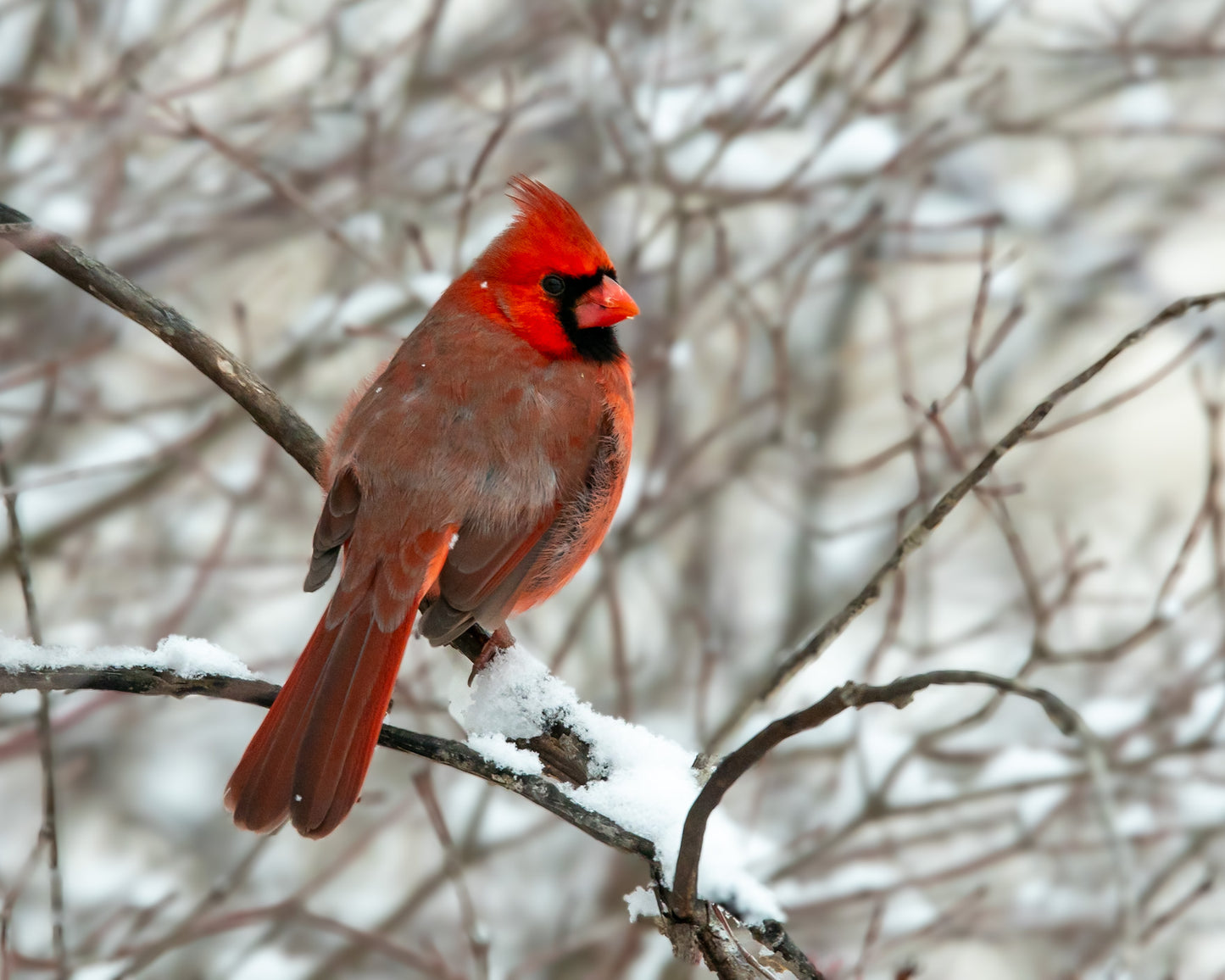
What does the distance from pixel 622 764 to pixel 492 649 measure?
0.53 m

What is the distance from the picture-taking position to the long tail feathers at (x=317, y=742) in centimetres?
207

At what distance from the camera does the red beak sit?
2863 millimetres

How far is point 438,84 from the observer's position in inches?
179

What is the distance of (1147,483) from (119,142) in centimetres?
655

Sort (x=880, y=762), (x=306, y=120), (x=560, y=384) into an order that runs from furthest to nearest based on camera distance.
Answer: (x=306, y=120)
(x=880, y=762)
(x=560, y=384)

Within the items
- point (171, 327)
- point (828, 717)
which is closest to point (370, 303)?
point (171, 327)

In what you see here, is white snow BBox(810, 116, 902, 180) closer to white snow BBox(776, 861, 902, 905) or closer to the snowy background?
the snowy background

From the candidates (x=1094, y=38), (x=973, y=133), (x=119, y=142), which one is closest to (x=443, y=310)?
(x=119, y=142)

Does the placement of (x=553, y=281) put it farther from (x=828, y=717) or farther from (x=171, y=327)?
(x=828, y=717)

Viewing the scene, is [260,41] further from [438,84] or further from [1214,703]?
[1214,703]

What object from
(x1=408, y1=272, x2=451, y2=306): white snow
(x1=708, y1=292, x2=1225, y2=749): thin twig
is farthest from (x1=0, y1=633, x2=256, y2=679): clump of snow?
(x1=408, y1=272, x2=451, y2=306): white snow

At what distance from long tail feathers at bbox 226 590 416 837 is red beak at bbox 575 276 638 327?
0.94 metres

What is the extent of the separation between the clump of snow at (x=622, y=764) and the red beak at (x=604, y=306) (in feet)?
2.69

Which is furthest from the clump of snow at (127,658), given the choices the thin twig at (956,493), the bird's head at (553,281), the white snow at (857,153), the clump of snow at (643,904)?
the white snow at (857,153)
